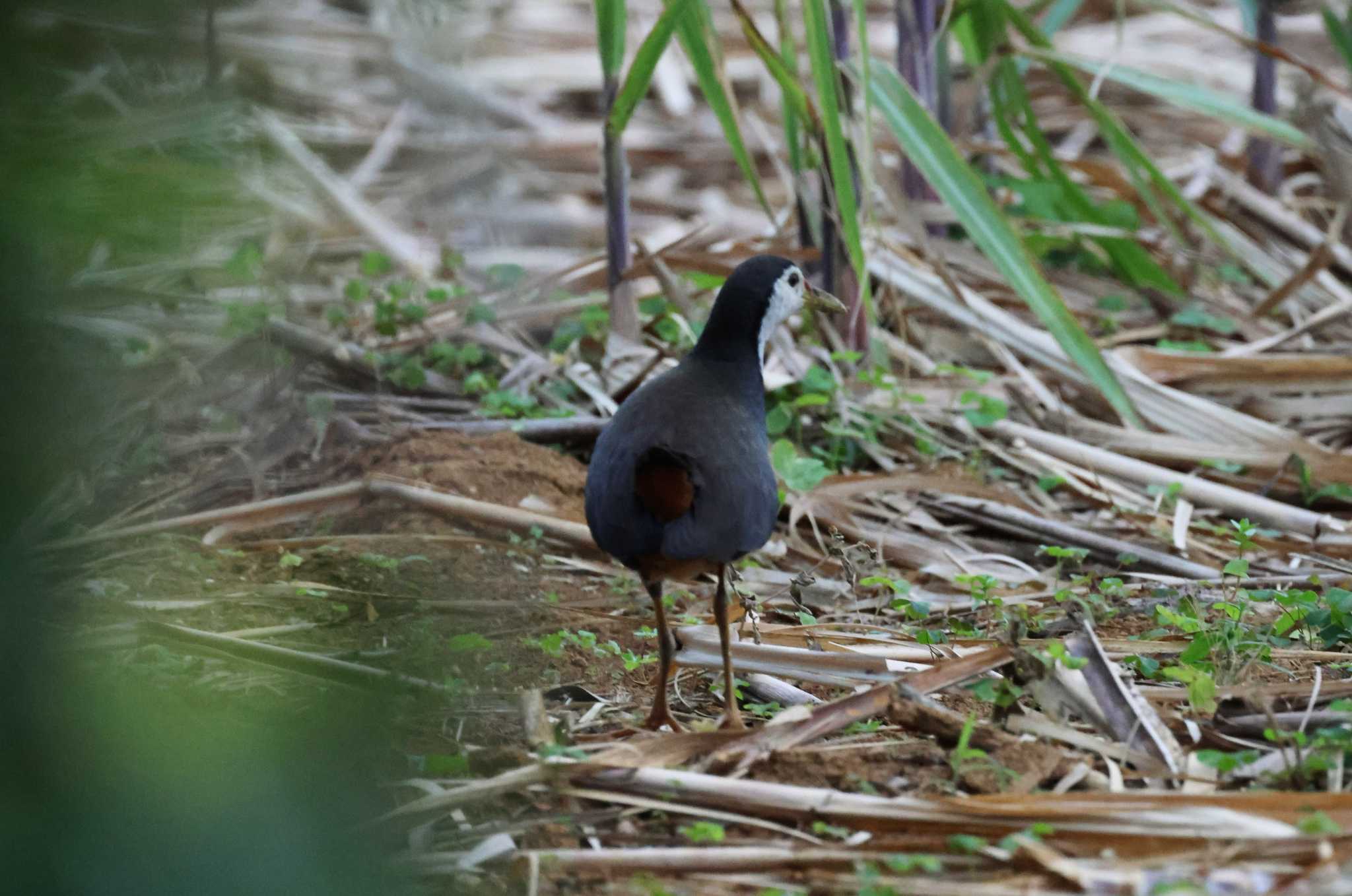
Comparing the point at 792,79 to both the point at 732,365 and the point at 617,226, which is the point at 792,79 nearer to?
the point at 617,226

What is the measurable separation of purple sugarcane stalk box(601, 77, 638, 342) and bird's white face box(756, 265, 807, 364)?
73cm

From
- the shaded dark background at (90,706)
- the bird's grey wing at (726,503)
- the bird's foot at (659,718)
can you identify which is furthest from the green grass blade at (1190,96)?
the shaded dark background at (90,706)

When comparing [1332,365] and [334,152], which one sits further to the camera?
[1332,365]

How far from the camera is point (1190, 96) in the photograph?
393 centimetres

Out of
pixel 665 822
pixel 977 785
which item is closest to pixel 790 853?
pixel 665 822

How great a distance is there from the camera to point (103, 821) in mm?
530

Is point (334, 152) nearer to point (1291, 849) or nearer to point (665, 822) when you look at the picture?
point (665, 822)

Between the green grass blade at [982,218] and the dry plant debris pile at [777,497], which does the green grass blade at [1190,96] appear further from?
the green grass blade at [982,218]

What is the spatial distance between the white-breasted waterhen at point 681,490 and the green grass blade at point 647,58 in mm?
825

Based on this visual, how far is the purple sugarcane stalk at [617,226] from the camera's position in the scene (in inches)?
146

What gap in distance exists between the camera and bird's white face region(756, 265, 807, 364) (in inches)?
114

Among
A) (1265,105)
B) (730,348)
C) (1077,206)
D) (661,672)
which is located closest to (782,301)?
(730,348)

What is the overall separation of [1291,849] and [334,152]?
1.55 metres

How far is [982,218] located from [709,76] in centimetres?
77
